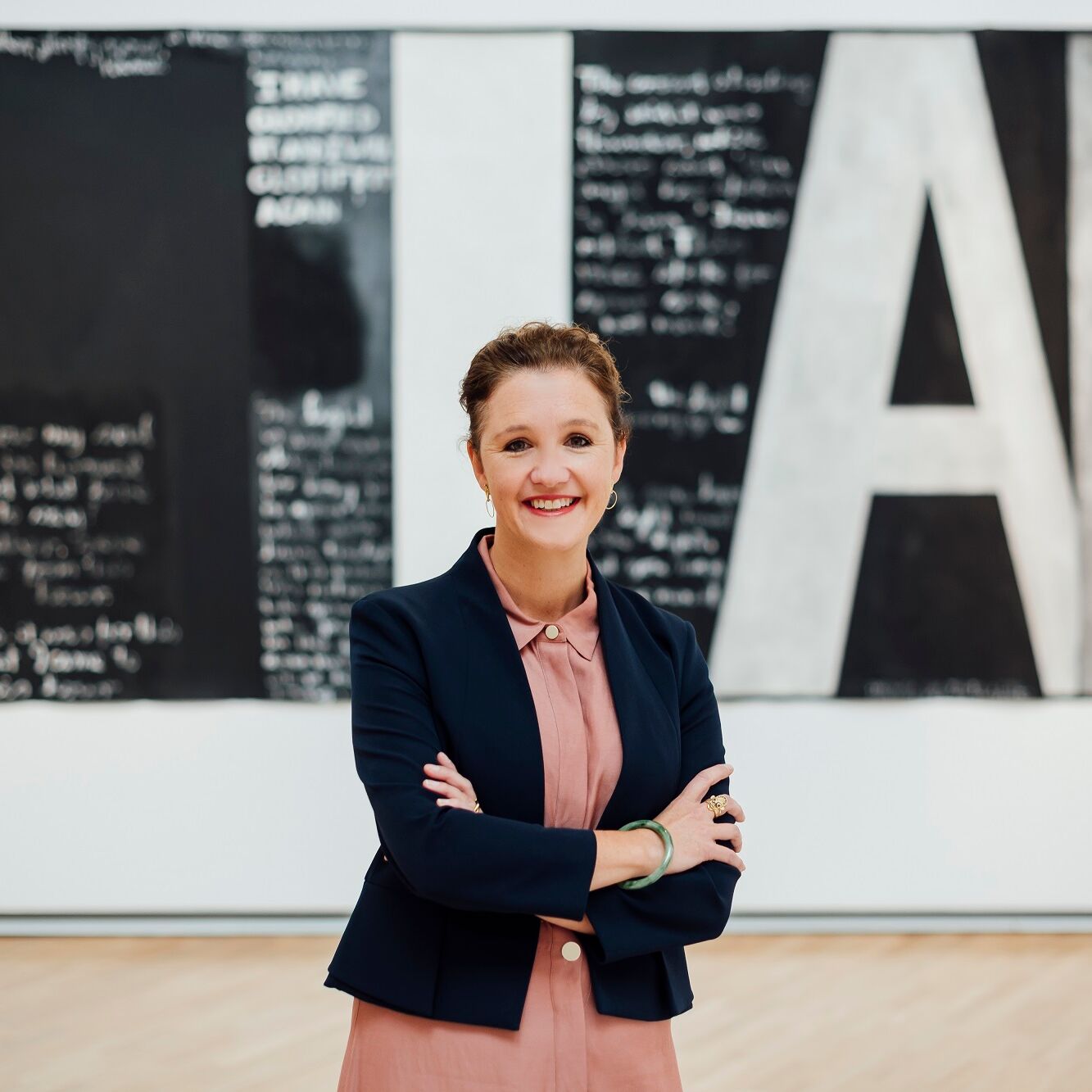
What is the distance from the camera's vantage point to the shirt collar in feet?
4.30

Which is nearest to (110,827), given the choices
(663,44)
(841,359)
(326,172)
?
(326,172)

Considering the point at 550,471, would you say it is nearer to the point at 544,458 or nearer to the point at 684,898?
the point at 544,458

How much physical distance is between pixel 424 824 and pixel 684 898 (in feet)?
0.96

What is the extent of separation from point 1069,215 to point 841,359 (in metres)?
0.78

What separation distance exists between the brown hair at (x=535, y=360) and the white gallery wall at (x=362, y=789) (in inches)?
83.5

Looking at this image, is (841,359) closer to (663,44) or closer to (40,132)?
(663,44)

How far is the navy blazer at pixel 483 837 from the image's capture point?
1188 mm

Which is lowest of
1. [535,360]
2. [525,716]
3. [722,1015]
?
[722,1015]

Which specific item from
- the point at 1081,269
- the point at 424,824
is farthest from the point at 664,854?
the point at 1081,269

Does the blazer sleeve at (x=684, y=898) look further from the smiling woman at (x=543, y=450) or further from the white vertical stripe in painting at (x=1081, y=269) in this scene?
the white vertical stripe in painting at (x=1081, y=269)

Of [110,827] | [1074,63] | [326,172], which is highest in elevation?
[1074,63]

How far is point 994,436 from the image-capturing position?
11.4 ft

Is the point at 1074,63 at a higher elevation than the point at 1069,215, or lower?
higher

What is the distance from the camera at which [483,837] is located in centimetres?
119
